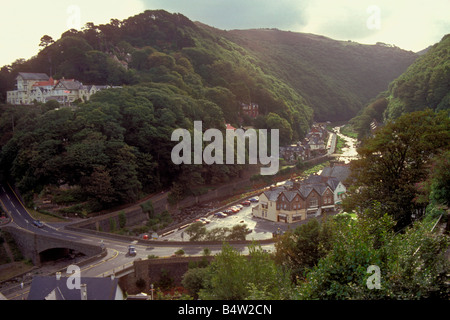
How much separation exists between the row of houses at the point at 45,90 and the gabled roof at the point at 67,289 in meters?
37.5

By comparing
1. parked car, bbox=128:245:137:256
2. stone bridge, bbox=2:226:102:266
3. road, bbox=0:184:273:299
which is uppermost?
parked car, bbox=128:245:137:256

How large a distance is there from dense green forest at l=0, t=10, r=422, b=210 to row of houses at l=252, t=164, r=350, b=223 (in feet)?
30.9

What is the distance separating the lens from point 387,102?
77.5 m

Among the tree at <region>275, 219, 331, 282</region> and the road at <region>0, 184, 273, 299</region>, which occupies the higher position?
the tree at <region>275, 219, 331, 282</region>

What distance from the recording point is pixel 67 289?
1364cm

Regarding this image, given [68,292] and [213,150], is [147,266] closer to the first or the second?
[68,292]

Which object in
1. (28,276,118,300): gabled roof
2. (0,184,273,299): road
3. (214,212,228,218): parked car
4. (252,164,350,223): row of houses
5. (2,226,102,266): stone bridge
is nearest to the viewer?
(28,276,118,300): gabled roof

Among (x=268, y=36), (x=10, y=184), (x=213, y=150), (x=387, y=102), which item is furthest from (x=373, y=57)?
(x=10, y=184)

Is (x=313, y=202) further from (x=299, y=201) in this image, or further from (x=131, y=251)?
(x=131, y=251)

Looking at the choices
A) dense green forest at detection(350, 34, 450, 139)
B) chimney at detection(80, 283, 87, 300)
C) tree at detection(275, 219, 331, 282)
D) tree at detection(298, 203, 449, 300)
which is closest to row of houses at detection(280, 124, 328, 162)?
dense green forest at detection(350, 34, 450, 139)

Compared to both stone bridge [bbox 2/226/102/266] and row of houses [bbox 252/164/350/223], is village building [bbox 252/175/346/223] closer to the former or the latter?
row of houses [bbox 252/164/350/223]

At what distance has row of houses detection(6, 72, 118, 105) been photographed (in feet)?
161

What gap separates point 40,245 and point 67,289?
49.4ft
